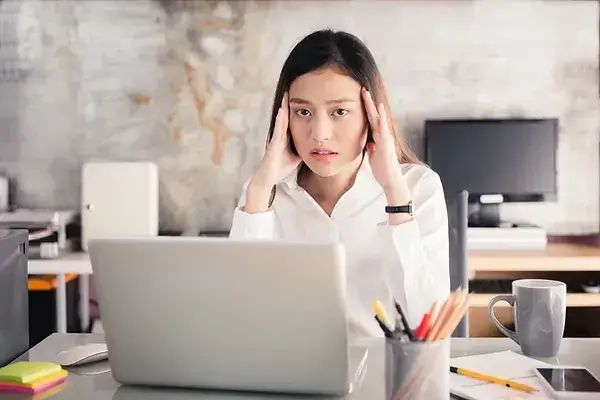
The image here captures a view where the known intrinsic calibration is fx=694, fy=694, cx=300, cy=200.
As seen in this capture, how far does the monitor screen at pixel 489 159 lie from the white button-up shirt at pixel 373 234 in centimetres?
136

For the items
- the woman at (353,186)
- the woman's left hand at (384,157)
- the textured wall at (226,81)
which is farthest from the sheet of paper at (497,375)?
the textured wall at (226,81)

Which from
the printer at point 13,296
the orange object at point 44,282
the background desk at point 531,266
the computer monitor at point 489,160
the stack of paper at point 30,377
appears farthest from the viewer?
the computer monitor at point 489,160

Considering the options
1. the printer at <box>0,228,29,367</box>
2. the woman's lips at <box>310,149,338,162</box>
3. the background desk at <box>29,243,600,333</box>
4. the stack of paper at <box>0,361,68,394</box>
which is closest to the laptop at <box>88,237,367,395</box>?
the stack of paper at <box>0,361,68,394</box>

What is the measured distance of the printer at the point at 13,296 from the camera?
1066 mm

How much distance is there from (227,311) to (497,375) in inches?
15.9

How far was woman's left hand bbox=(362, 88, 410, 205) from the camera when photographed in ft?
4.33

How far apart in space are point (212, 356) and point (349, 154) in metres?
0.65

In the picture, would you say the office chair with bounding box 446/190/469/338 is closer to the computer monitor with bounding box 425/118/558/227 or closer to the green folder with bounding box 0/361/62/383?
the green folder with bounding box 0/361/62/383

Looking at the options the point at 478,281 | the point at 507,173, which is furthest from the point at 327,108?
the point at 507,173

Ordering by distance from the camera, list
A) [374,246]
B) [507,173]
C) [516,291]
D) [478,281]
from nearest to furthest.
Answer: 1. [516,291]
2. [374,246]
3. [478,281]
4. [507,173]

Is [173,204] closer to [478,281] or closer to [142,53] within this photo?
[142,53]

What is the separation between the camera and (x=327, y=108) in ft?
4.55

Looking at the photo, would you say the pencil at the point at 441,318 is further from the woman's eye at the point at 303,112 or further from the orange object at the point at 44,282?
the orange object at the point at 44,282

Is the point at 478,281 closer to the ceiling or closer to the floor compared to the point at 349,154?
closer to the floor
